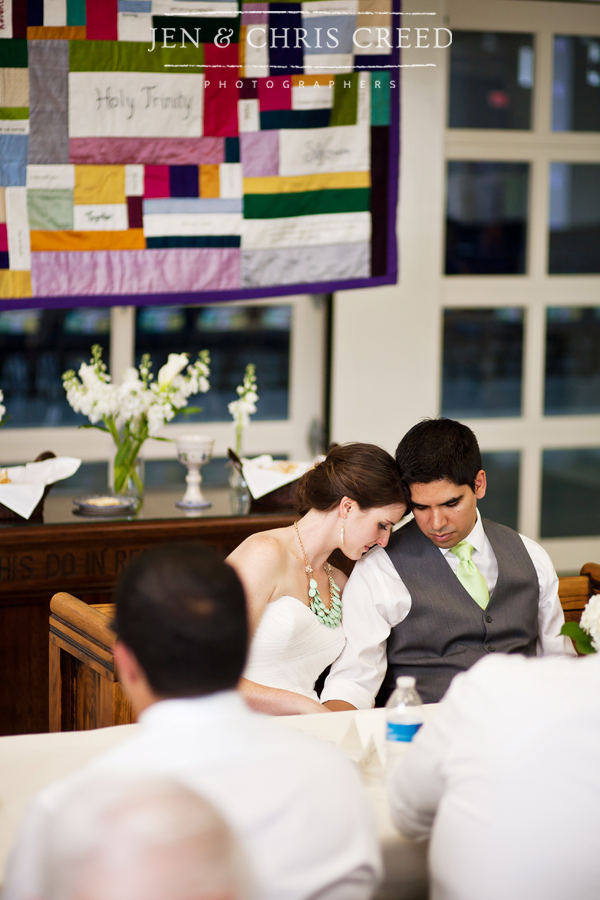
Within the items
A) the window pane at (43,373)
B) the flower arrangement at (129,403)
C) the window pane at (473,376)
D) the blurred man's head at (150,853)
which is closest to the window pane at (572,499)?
the window pane at (473,376)

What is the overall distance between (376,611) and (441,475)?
1.26ft

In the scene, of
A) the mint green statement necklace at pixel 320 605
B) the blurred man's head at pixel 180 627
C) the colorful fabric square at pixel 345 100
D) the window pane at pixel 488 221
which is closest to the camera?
the blurred man's head at pixel 180 627

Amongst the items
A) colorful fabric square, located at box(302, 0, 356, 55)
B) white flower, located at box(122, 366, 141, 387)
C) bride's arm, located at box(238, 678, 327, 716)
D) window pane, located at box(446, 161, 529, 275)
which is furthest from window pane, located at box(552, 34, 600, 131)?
bride's arm, located at box(238, 678, 327, 716)

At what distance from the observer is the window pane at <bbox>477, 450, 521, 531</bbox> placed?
5061 millimetres

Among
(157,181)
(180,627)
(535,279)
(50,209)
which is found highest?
(157,181)

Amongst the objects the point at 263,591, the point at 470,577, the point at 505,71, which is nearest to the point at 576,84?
the point at 505,71

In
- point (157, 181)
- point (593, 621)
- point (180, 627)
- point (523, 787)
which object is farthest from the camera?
point (157, 181)

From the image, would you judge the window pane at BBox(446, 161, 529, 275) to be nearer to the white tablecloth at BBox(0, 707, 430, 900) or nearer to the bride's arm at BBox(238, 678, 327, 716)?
the bride's arm at BBox(238, 678, 327, 716)

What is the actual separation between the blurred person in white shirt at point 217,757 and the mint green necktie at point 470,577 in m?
1.34

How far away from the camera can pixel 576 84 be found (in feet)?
14.7

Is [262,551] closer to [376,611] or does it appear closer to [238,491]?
[376,611]

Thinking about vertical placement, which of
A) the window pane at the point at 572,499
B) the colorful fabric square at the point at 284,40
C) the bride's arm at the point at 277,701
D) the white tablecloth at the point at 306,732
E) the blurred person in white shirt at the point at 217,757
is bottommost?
the window pane at the point at 572,499

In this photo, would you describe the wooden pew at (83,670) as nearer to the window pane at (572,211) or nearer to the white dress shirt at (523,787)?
the white dress shirt at (523,787)

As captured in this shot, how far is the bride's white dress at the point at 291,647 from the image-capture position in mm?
2463
